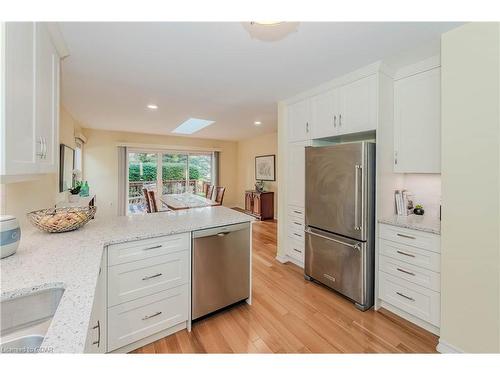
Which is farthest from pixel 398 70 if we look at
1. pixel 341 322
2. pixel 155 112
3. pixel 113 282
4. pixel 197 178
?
pixel 197 178

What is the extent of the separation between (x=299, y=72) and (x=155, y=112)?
2.60 m

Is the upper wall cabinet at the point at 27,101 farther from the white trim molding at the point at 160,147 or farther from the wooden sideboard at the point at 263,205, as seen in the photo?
the wooden sideboard at the point at 263,205

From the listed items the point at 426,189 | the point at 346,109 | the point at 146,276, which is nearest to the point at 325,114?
the point at 346,109

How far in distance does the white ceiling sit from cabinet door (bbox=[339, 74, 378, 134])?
177mm

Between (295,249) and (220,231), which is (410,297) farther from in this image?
(220,231)

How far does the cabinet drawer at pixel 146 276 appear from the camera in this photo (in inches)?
57.5

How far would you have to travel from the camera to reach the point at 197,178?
6844mm

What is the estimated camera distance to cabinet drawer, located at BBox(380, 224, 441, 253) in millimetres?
1700

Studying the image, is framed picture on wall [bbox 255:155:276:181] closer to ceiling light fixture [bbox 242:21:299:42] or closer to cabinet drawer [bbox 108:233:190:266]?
ceiling light fixture [bbox 242:21:299:42]

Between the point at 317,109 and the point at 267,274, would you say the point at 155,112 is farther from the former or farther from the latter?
the point at 267,274

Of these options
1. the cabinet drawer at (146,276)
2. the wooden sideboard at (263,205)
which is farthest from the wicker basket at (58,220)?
the wooden sideboard at (263,205)

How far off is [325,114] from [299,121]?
404 millimetres

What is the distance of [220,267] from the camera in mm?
1878

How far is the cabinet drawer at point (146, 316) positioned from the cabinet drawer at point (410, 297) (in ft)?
5.89
